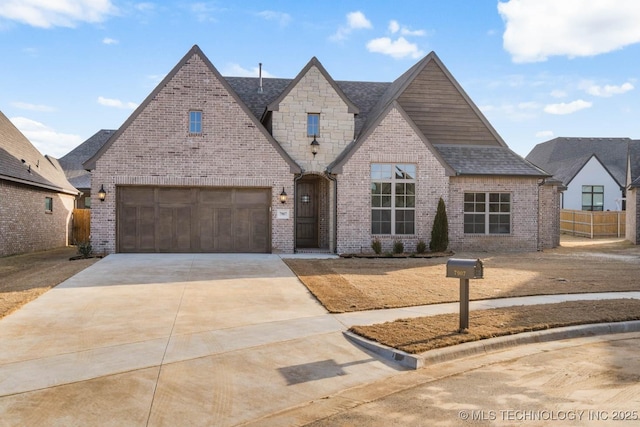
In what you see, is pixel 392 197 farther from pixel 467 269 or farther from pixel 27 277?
pixel 467 269

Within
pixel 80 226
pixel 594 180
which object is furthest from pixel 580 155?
pixel 80 226

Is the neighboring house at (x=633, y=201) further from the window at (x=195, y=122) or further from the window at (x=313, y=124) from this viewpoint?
the window at (x=195, y=122)

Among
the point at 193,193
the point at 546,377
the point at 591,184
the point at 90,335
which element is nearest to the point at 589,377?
the point at 546,377

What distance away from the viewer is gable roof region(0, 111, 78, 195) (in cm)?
2066

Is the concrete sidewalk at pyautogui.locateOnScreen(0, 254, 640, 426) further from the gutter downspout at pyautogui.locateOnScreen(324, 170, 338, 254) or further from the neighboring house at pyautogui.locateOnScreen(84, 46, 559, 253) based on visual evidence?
the gutter downspout at pyautogui.locateOnScreen(324, 170, 338, 254)

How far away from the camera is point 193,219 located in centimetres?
1981

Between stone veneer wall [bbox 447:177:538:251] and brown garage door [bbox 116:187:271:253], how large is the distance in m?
7.42

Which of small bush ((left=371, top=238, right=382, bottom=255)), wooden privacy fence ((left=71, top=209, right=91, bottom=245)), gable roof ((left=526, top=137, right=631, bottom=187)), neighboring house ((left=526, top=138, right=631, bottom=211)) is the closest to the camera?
small bush ((left=371, top=238, right=382, bottom=255))

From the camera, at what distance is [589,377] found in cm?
598

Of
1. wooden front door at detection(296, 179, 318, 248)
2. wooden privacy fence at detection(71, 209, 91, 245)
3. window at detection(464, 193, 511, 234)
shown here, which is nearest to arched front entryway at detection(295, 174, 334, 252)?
wooden front door at detection(296, 179, 318, 248)

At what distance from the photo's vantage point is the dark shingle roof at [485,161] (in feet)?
70.0

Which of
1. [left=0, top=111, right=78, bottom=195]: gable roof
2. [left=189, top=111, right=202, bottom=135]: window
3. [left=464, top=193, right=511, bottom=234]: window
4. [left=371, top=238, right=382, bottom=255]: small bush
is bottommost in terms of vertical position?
[left=371, top=238, right=382, bottom=255]: small bush

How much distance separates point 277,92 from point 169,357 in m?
19.7

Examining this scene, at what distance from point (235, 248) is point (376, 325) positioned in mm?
12553
